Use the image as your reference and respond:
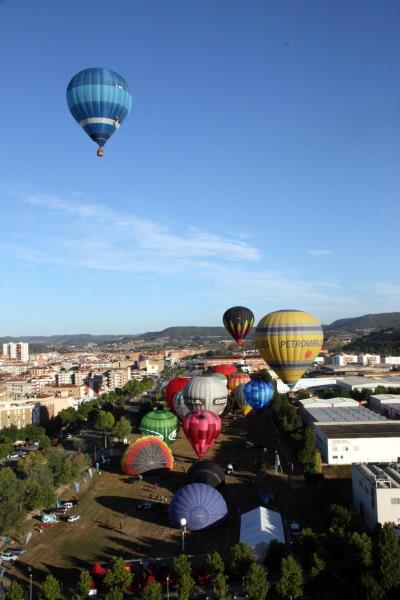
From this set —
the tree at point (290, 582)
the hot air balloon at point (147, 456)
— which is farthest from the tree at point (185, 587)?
the hot air balloon at point (147, 456)

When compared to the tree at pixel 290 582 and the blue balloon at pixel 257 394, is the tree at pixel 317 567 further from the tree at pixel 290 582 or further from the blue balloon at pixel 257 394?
the blue balloon at pixel 257 394

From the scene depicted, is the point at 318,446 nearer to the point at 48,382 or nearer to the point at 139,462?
the point at 139,462

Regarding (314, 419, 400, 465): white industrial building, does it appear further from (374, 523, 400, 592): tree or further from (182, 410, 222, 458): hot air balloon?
(374, 523, 400, 592): tree

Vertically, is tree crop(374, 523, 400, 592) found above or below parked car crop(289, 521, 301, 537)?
above

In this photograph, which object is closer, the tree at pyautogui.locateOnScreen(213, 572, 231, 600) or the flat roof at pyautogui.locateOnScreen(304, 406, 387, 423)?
the tree at pyautogui.locateOnScreen(213, 572, 231, 600)

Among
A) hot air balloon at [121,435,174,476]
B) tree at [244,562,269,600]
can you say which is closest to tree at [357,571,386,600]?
tree at [244,562,269,600]

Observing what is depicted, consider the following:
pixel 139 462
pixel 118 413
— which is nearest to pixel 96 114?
pixel 139 462

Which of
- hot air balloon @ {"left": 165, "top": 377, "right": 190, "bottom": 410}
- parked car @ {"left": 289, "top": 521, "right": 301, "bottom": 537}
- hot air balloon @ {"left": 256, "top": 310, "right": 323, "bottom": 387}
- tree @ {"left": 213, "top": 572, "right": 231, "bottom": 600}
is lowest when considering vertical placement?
parked car @ {"left": 289, "top": 521, "right": 301, "bottom": 537}
